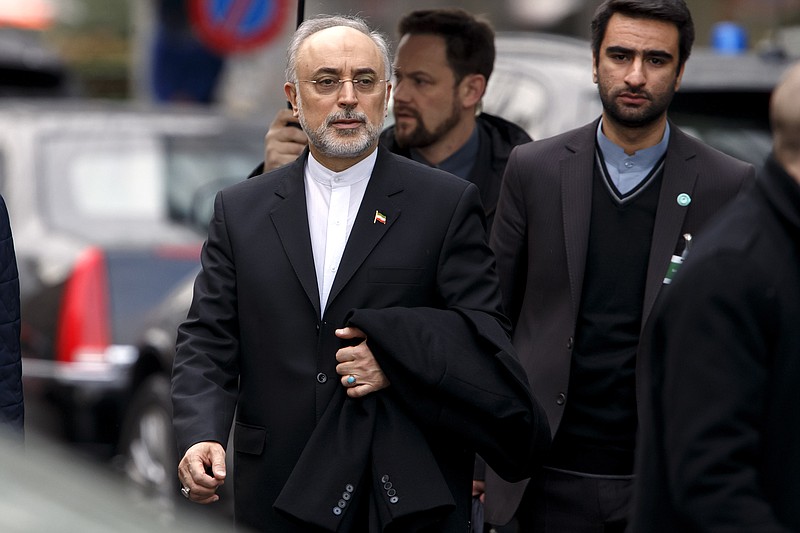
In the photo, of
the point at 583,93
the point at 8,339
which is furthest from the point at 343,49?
the point at 583,93

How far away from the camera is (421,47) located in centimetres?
577

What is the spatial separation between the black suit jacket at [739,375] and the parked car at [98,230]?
5.22m

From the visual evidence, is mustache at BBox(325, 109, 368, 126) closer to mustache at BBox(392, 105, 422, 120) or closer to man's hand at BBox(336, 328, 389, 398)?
man's hand at BBox(336, 328, 389, 398)

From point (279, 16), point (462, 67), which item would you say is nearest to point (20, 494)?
point (462, 67)

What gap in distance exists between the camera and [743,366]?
127 inches

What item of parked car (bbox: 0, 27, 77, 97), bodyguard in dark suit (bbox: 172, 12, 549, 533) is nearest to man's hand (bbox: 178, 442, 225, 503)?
bodyguard in dark suit (bbox: 172, 12, 549, 533)

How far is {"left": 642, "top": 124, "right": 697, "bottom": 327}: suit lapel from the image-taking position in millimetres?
4672

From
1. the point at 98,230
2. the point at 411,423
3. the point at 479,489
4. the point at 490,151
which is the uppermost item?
the point at 490,151

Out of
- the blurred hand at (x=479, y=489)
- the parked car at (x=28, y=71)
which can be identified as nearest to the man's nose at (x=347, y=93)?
the blurred hand at (x=479, y=489)

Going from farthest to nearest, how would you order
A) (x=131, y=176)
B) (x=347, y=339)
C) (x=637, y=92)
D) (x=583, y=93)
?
(x=131, y=176), (x=583, y=93), (x=637, y=92), (x=347, y=339)

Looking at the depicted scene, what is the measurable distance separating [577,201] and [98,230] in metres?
4.82

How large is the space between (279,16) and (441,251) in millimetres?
9581

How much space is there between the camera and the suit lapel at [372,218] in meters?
4.43

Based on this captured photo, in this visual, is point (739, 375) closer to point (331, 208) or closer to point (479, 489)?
point (331, 208)
